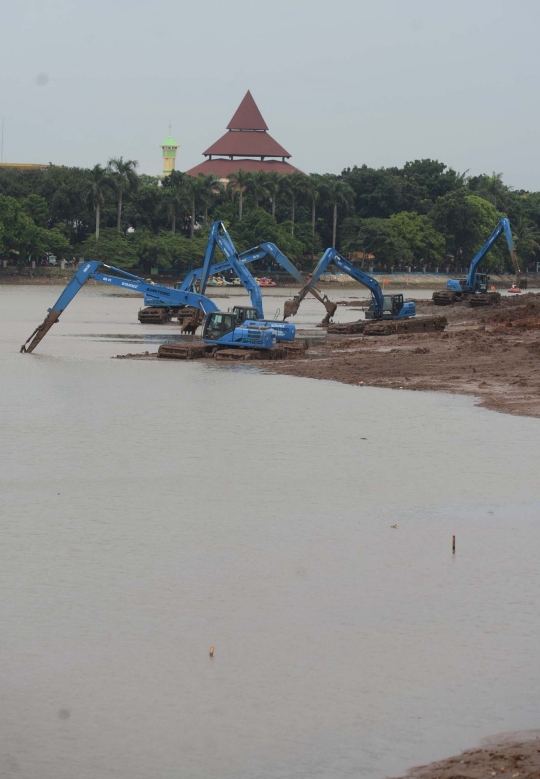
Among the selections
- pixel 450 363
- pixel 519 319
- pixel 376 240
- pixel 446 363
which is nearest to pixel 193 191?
pixel 376 240

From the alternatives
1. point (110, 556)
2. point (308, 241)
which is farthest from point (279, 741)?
point (308, 241)

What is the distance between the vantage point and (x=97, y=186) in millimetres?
144125

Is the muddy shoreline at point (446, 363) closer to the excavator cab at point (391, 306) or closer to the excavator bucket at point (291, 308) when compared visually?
the excavator bucket at point (291, 308)

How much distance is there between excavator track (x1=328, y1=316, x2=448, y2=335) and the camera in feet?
237

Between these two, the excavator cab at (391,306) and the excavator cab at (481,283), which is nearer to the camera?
the excavator cab at (391,306)

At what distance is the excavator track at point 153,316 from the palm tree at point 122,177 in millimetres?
64554

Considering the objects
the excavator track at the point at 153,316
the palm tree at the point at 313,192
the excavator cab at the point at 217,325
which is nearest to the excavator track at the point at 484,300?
the excavator track at the point at 153,316

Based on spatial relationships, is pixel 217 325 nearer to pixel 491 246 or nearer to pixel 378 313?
pixel 378 313

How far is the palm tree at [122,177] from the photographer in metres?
146

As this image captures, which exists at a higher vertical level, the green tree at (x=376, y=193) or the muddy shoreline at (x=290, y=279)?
the green tree at (x=376, y=193)

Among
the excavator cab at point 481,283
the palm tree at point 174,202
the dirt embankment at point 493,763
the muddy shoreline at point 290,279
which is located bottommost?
the muddy shoreline at point 290,279

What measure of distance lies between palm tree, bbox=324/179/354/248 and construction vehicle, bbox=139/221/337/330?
280ft

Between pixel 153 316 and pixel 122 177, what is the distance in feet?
223

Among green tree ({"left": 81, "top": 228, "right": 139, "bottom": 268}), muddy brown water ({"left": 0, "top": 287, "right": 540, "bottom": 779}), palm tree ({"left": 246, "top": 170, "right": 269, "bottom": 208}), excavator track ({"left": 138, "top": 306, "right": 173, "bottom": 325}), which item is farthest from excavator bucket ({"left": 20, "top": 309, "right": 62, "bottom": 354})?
palm tree ({"left": 246, "top": 170, "right": 269, "bottom": 208})
